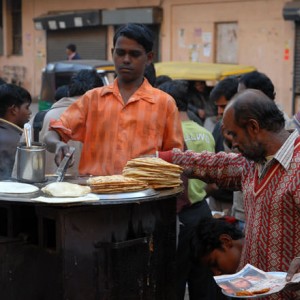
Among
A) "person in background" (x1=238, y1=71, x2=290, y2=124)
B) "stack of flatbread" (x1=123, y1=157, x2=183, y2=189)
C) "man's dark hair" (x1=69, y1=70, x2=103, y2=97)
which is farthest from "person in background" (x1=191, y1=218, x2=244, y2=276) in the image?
"man's dark hair" (x1=69, y1=70, x2=103, y2=97)

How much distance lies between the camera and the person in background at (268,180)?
122 inches

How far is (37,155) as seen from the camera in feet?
12.2

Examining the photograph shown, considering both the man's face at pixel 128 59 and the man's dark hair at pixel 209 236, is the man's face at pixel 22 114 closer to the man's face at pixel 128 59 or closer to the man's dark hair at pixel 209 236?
the man's face at pixel 128 59

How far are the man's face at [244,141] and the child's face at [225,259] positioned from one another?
77cm

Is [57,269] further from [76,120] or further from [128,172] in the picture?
[76,120]

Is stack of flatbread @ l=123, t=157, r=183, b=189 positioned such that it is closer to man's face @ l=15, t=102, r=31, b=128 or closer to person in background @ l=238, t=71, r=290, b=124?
person in background @ l=238, t=71, r=290, b=124

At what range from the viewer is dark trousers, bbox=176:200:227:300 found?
16.1ft

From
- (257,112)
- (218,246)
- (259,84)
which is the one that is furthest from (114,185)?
(259,84)

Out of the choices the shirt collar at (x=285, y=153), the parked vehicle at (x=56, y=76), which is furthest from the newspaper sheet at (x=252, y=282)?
the parked vehicle at (x=56, y=76)

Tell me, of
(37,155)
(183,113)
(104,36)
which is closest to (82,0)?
(104,36)

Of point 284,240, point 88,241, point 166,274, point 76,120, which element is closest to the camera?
point 284,240

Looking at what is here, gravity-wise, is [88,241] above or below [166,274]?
above

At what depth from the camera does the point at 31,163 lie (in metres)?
3.75

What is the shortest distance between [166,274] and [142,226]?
13.2 inches
